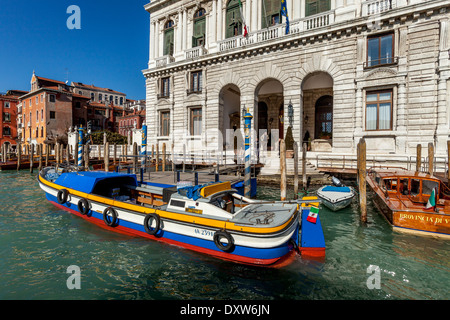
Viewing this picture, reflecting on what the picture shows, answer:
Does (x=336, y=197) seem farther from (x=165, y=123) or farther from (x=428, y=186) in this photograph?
(x=165, y=123)

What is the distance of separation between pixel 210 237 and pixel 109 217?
4248 millimetres

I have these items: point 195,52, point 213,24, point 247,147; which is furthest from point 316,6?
point 247,147

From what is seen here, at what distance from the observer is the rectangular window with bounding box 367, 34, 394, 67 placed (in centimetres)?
1633

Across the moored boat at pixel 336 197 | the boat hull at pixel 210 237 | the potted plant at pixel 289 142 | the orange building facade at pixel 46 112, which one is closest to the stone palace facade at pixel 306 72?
the potted plant at pixel 289 142

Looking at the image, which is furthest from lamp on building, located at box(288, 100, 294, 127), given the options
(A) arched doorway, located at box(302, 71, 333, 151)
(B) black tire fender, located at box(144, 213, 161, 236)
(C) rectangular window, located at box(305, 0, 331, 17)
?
(B) black tire fender, located at box(144, 213, 161, 236)

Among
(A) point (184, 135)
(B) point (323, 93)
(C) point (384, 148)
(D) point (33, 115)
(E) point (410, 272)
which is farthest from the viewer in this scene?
(D) point (33, 115)

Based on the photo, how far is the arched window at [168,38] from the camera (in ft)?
89.7

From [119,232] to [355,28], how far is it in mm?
19608

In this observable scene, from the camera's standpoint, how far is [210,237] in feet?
21.2

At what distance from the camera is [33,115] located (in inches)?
1852

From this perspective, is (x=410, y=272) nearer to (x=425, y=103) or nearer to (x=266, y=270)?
(x=266, y=270)
